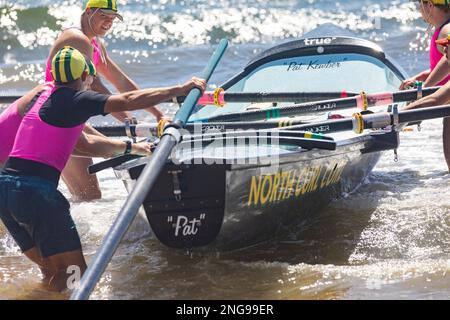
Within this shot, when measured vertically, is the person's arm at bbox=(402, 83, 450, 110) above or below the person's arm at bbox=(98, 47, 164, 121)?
below

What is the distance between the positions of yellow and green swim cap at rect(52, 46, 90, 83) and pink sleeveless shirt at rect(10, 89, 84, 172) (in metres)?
0.11

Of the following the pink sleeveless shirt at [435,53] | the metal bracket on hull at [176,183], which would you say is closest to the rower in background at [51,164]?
the metal bracket on hull at [176,183]

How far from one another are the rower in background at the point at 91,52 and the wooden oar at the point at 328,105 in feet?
2.43

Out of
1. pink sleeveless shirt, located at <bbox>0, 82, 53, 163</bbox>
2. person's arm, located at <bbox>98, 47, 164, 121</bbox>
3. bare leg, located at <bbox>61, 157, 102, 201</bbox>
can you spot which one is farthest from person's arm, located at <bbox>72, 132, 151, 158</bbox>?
person's arm, located at <bbox>98, 47, 164, 121</bbox>

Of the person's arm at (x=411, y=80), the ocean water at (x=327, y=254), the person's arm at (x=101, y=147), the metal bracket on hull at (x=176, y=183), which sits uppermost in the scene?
the person's arm at (x=411, y=80)

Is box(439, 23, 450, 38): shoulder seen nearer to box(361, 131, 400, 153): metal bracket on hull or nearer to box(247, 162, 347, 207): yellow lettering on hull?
box(361, 131, 400, 153): metal bracket on hull

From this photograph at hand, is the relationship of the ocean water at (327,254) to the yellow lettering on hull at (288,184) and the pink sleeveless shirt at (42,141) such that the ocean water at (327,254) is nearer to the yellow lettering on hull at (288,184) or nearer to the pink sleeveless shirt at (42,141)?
the yellow lettering on hull at (288,184)

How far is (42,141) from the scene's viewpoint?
5102 mm

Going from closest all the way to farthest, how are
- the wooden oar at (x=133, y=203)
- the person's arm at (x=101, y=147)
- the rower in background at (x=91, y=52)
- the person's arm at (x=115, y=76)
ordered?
the wooden oar at (x=133, y=203) → the person's arm at (x=101, y=147) → the rower in background at (x=91, y=52) → the person's arm at (x=115, y=76)

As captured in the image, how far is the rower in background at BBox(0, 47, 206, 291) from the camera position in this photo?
199 inches

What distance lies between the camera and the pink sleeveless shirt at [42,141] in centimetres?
510

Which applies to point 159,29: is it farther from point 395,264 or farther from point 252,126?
point 395,264

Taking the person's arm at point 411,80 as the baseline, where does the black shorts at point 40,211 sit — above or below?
below

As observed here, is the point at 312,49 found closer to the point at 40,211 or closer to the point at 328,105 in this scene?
the point at 328,105
